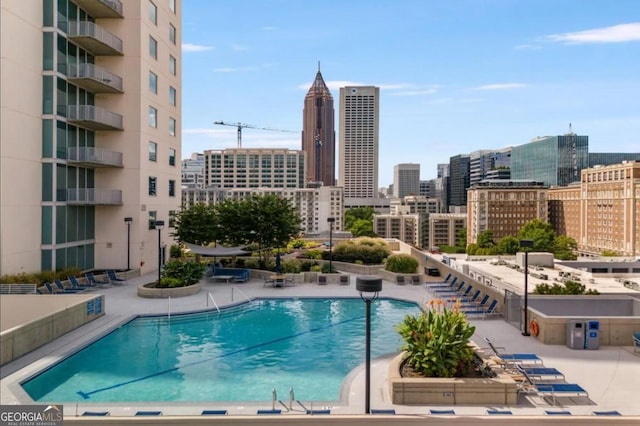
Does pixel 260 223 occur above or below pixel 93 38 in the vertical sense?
below

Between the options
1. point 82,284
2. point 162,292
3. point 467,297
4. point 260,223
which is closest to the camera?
point 467,297

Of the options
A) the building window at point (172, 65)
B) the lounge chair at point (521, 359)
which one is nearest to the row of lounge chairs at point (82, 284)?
the building window at point (172, 65)

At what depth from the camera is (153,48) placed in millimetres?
32656

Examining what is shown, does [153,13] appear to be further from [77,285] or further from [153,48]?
[77,285]

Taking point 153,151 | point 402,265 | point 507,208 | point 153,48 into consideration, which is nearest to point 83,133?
point 153,151

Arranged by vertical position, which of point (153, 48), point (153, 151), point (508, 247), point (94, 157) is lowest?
point (508, 247)

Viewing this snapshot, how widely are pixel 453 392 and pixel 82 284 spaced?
69.5 ft

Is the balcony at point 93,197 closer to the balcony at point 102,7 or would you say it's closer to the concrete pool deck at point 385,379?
the concrete pool deck at point 385,379

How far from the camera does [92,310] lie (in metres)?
18.5

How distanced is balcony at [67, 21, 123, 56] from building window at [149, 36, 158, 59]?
8.28 feet

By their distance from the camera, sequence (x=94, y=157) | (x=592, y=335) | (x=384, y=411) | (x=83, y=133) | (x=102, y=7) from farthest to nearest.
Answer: (x=83, y=133), (x=102, y=7), (x=94, y=157), (x=592, y=335), (x=384, y=411)

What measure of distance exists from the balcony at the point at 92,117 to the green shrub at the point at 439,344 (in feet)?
76.3

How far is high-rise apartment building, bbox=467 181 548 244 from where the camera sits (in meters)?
166

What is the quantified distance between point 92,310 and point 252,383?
922 centimetres
